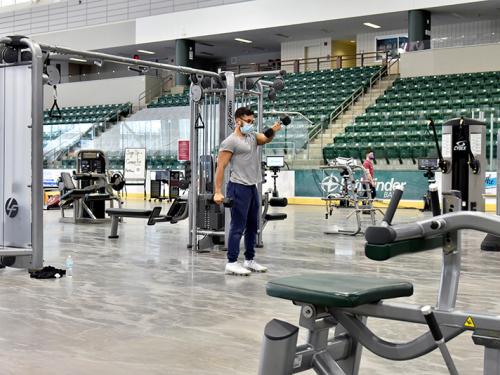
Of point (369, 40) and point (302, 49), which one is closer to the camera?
point (369, 40)

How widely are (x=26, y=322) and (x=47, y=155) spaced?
722 inches

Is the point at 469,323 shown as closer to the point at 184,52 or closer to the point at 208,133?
the point at 208,133

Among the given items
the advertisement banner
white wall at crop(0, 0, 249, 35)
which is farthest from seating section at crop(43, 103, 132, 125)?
the advertisement banner

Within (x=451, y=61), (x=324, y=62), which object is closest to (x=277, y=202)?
(x=451, y=61)

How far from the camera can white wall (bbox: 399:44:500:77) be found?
778 inches

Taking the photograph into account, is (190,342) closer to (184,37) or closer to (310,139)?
(310,139)

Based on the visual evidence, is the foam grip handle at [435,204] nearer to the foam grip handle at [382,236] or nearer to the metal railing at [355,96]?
the foam grip handle at [382,236]

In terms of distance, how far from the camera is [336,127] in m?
20.2

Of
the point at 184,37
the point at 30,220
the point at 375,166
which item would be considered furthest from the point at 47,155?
the point at 30,220

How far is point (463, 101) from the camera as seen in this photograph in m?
18.3

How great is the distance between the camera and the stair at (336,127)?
59.4 feet

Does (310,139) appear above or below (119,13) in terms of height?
below

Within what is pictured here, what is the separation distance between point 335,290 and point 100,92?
27931 millimetres

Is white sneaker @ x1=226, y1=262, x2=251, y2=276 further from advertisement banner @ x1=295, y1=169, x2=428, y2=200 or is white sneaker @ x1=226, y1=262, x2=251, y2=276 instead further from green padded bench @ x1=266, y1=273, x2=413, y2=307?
advertisement banner @ x1=295, y1=169, x2=428, y2=200
